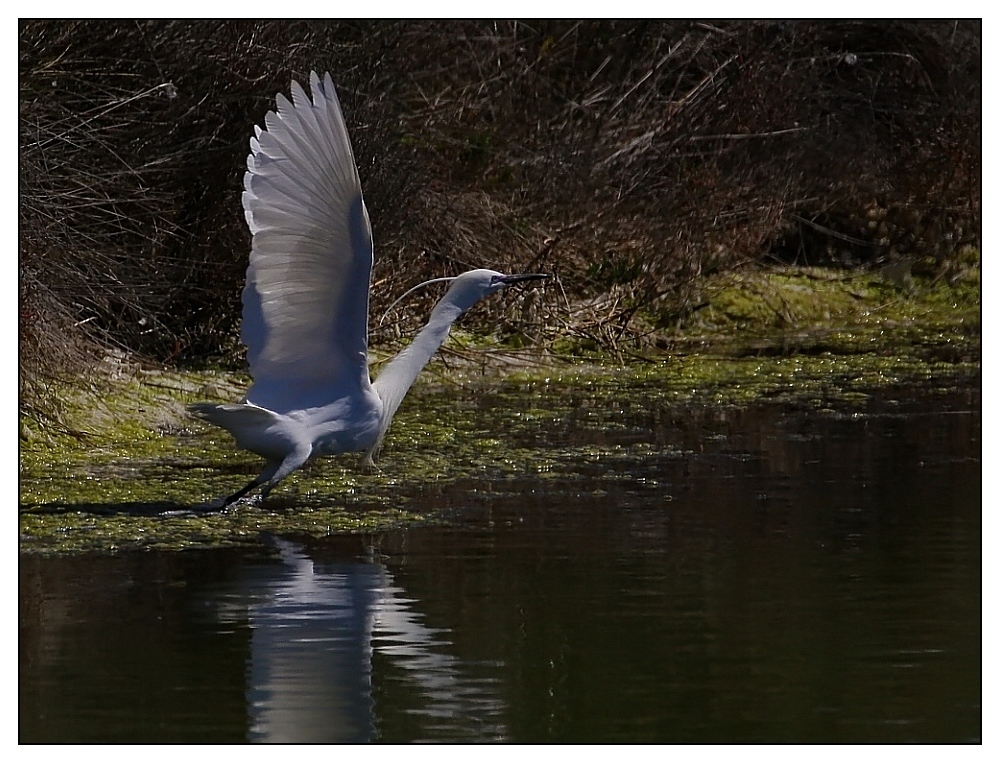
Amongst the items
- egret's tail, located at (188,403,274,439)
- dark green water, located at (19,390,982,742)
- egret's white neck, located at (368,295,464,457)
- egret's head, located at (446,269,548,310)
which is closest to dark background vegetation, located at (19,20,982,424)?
egret's tail, located at (188,403,274,439)

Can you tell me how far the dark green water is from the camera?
14.4ft

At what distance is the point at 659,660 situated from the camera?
482 centimetres

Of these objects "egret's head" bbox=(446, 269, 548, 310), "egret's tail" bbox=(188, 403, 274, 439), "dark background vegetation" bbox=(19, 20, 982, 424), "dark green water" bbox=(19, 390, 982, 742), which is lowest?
"dark green water" bbox=(19, 390, 982, 742)

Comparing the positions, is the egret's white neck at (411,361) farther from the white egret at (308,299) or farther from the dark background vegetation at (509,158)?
the dark background vegetation at (509,158)

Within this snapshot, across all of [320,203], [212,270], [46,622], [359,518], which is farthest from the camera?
[212,270]

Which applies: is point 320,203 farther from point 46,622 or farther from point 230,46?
point 230,46

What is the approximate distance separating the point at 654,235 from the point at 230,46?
143 inches

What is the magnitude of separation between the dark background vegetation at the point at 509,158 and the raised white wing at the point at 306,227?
75.7 inches

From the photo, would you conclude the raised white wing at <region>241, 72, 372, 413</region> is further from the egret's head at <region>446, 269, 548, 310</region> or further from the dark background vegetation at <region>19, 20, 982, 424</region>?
the dark background vegetation at <region>19, 20, 982, 424</region>

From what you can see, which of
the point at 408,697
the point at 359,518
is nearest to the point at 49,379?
the point at 359,518

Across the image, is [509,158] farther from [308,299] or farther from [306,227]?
[306,227]

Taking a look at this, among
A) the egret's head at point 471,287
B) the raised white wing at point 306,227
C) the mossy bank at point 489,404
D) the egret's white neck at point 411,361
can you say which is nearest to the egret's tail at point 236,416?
the raised white wing at point 306,227

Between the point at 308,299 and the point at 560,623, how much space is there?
5.31 ft

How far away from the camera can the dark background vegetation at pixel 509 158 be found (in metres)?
8.52
